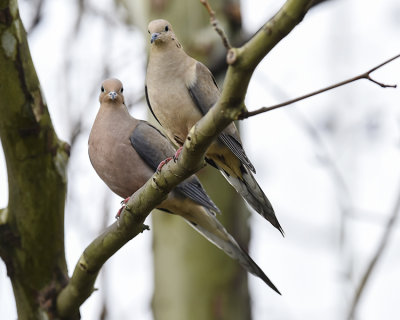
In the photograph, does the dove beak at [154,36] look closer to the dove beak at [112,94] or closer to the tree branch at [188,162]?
the dove beak at [112,94]

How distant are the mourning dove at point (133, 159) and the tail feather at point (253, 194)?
0.16m

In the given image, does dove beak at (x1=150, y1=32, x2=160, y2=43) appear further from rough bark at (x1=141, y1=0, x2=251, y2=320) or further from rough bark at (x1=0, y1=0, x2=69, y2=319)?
rough bark at (x1=141, y1=0, x2=251, y2=320)

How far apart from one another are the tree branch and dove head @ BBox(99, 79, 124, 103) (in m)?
0.85

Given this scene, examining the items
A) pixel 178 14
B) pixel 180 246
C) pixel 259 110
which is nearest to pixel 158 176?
pixel 259 110

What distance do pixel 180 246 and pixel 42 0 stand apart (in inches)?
76.8

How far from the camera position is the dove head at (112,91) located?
3321 millimetres

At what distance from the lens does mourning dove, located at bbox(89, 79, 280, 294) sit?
126 inches

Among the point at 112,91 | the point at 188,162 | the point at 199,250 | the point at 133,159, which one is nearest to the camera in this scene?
the point at 188,162

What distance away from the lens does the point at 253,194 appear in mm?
3113

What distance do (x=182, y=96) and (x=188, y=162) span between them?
93 centimetres

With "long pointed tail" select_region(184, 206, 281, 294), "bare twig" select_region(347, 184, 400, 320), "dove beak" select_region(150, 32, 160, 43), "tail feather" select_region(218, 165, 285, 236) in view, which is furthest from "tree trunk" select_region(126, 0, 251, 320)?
"dove beak" select_region(150, 32, 160, 43)

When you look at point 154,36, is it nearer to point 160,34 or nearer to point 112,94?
point 160,34

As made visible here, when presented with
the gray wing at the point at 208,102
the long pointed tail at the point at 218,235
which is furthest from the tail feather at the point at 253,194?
the long pointed tail at the point at 218,235

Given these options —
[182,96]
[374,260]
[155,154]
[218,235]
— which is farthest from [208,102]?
[374,260]
